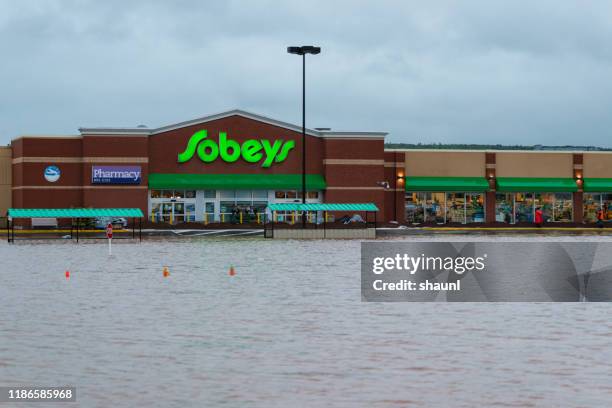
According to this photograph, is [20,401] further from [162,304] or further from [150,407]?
[162,304]

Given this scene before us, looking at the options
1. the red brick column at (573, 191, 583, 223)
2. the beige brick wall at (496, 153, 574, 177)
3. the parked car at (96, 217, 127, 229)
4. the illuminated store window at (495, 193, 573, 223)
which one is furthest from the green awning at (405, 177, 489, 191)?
the parked car at (96, 217, 127, 229)

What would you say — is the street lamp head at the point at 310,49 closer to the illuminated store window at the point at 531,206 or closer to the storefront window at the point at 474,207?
the storefront window at the point at 474,207

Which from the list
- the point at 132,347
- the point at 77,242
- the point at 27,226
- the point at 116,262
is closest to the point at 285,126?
the point at 27,226

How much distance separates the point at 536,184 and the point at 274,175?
22147 mm

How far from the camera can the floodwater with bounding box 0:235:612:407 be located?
10.2 meters

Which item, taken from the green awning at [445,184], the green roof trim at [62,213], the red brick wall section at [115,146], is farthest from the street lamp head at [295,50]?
the green roof trim at [62,213]

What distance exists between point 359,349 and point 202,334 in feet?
8.99

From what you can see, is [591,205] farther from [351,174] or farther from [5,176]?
[5,176]

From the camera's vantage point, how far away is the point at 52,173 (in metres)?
69.9

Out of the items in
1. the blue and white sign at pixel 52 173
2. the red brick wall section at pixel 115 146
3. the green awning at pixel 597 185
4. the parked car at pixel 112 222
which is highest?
the red brick wall section at pixel 115 146

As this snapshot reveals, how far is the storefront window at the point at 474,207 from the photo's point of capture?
77.6 m

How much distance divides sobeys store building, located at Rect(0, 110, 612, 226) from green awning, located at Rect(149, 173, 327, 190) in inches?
3.6

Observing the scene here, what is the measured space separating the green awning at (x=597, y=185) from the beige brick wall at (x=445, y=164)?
9113 millimetres

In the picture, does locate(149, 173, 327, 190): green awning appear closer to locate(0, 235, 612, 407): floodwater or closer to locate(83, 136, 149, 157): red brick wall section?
locate(83, 136, 149, 157): red brick wall section
